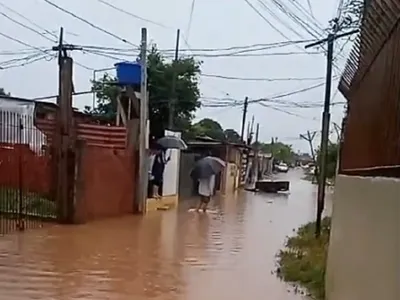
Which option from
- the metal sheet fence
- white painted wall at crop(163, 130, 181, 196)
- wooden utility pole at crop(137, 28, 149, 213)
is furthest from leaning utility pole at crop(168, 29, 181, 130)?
the metal sheet fence

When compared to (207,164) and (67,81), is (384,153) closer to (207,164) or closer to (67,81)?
(67,81)

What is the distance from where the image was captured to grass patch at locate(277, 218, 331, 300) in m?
8.44

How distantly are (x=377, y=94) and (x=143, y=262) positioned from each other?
6.40m

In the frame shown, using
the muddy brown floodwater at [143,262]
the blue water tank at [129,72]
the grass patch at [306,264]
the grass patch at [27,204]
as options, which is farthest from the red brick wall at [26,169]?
the grass patch at [306,264]

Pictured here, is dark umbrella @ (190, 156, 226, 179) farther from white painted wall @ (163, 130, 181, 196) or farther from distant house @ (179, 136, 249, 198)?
distant house @ (179, 136, 249, 198)

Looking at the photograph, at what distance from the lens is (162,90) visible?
28.6 meters

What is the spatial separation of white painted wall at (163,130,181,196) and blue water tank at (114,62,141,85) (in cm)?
356

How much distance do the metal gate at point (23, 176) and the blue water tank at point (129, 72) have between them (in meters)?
3.53

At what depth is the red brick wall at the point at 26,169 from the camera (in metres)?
13.5

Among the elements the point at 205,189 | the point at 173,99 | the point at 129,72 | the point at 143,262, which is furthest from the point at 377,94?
the point at 173,99

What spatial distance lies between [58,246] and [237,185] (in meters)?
27.2

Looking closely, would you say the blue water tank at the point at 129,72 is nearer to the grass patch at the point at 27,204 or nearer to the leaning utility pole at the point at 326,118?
the grass patch at the point at 27,204

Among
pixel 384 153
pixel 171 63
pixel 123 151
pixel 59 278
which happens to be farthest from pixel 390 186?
pixel 171 63

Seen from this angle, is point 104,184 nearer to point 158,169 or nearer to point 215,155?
point 158,169
